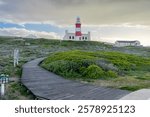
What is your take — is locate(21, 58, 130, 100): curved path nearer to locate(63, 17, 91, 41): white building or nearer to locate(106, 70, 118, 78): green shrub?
locate(106, 70, 118, 78): green shrub

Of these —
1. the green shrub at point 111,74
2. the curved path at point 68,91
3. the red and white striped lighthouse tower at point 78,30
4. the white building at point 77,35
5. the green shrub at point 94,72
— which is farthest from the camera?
the white building at point 77,35

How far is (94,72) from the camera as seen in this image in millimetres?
21594

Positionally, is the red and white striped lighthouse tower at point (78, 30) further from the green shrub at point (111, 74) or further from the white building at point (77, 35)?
the green shrub at point (111, 74)

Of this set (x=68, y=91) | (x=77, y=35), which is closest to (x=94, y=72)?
(x=68, y=91)

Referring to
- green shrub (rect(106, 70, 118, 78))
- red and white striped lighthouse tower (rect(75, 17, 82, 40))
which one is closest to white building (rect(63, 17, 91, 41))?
red and white striped lighthouse tower (rect(75, 17, 82, 40))

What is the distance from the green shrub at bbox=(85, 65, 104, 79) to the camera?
21.3 m

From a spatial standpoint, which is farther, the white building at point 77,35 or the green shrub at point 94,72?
the white building at point 77,35

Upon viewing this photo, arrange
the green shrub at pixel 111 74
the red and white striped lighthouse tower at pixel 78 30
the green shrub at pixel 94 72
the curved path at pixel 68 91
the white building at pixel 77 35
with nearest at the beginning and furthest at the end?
the curved path at pixel 68 91
the green shrub at pixel 94 72
the green shrub at pixel 111 74
the red and white striped lighthouse tower at pixel 78 30
the white building at pixel 77 35

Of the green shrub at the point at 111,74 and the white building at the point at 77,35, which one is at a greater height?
the white building at the point at 77,35

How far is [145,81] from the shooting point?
20.4 m

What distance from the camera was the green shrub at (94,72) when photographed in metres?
21.3

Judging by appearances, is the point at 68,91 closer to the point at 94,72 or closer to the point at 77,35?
the point at 94,72

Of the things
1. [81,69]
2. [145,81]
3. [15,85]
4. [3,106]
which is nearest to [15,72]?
[81,69]

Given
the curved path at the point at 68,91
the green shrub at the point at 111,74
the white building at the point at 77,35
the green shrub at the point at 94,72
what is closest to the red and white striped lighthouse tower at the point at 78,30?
the white building at the point at 77,35
